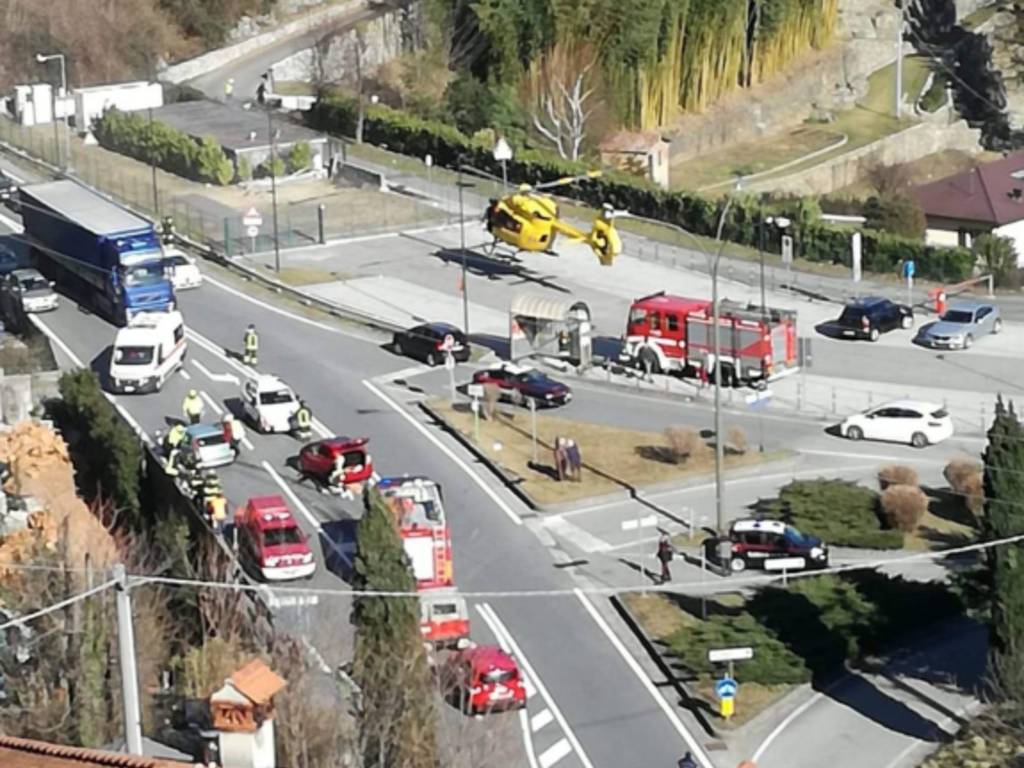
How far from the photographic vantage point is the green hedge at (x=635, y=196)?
61125mm

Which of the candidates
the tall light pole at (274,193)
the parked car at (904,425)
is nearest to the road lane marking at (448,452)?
the parked car at (904,425)

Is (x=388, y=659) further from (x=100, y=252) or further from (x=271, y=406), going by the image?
(x=100, y=252)

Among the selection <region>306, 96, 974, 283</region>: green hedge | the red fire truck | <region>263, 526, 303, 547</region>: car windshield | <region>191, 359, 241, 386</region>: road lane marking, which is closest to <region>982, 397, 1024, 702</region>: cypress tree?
<region>263, 526, 303, 547</region>: car windshield

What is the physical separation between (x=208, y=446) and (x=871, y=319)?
17.7 m

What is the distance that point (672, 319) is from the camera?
51531 mm

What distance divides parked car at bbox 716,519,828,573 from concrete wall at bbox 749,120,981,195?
4161 centimetres

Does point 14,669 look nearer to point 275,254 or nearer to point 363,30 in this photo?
point 275,254

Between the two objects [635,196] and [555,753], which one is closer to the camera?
[555,753]

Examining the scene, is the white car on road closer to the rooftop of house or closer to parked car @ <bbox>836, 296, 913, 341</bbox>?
parked car @ <bbox>836, 296, 913, 341</bbox>

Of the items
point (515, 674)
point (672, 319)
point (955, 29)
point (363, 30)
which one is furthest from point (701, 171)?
point (515, 674)

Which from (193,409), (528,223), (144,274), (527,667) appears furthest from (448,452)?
(528,223)

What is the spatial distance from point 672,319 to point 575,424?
483cm

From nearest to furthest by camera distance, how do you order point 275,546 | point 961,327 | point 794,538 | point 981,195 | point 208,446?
point 275,546, point 794,538, point 208,446, point 961,327, point 981,195

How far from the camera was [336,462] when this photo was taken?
43.6 metres
